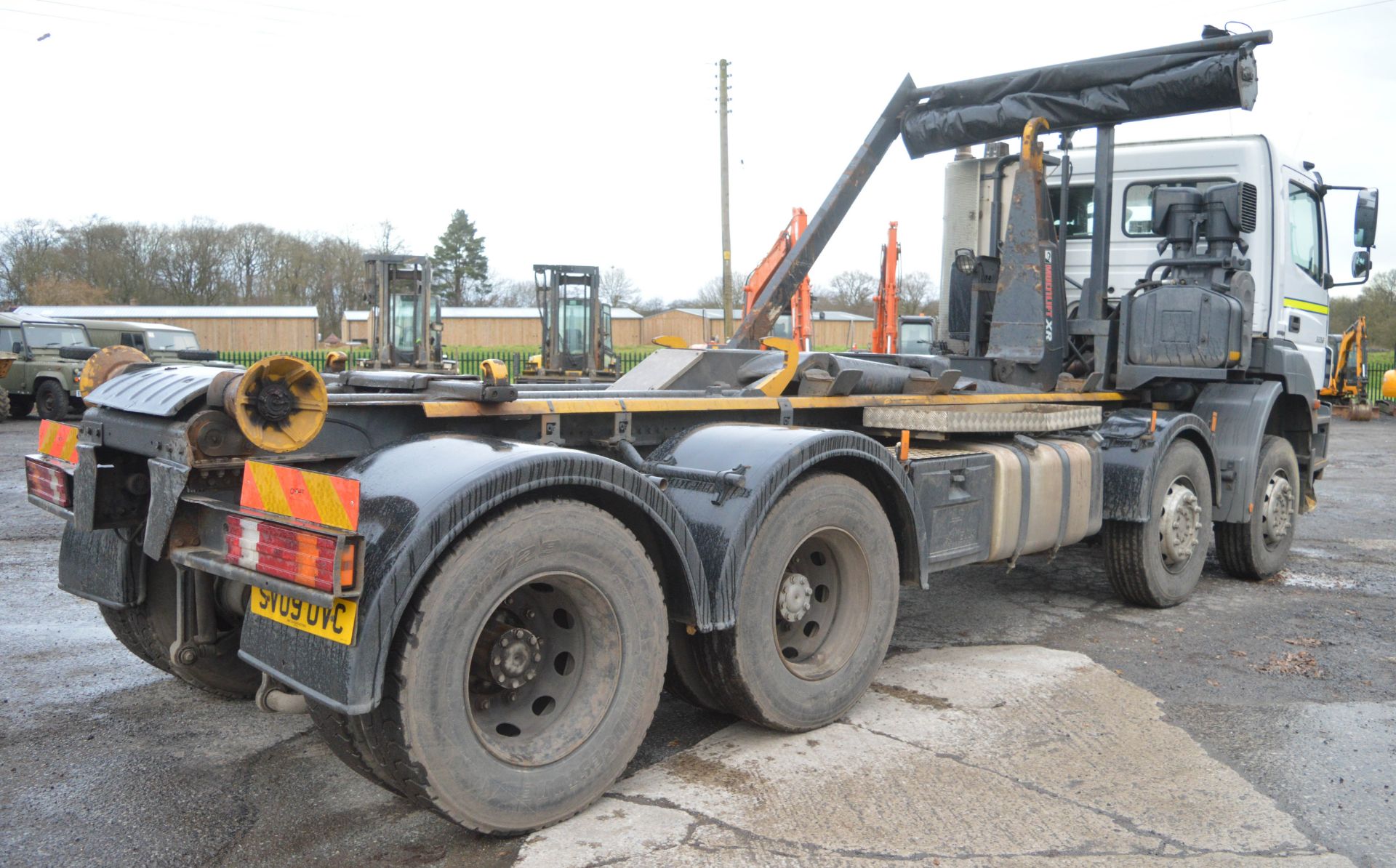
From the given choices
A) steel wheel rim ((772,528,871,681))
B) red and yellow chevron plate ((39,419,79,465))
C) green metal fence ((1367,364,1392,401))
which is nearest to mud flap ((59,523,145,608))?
red and yellow chevron plate ((39,419,79,465))

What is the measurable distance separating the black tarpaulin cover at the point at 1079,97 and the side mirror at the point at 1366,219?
2.13 metres

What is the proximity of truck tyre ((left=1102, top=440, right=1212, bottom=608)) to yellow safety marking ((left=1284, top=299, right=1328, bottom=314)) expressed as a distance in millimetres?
1610

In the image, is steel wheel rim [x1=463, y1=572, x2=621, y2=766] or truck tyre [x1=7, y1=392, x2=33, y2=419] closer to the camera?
steel wheel rim [x1=463, y1=572, x2=621, y2=766]

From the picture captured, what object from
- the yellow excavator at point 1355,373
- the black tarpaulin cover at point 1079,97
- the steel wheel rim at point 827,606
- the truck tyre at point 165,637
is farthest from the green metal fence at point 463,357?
the steel wheel rim at point 827,606

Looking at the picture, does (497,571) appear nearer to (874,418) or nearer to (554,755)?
(554,755)

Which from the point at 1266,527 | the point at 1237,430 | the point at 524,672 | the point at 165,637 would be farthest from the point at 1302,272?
the point at 165,637

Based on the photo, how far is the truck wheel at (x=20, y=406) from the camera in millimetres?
23062

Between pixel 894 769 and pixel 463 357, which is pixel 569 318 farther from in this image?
pixel 463 357

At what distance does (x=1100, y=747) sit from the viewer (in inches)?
165

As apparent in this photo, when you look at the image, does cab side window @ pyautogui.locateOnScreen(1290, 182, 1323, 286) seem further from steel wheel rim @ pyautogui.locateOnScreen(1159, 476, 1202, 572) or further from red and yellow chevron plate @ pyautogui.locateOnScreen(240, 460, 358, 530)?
red and yellow chevron plate @ pyautogui.locateOnScreen(240, 460, 358, 530)

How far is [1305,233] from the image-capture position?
8016 millimetres

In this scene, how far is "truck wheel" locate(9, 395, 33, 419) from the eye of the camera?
75.7 feet

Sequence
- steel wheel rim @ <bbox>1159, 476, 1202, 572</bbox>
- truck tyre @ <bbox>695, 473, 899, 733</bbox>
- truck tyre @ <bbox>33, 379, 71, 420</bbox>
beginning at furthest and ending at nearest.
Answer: truck tyre @ <bbox>33, 379, 71, 420</bbox> < steel wheel rim @ <bbox>1159, 476, 1202, 572</bbox> < truck tyre @ <bbox>695, 473, 899, 733</bbox>

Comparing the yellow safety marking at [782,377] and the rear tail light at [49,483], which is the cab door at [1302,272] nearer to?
the yellow safety marking at [782,377]
